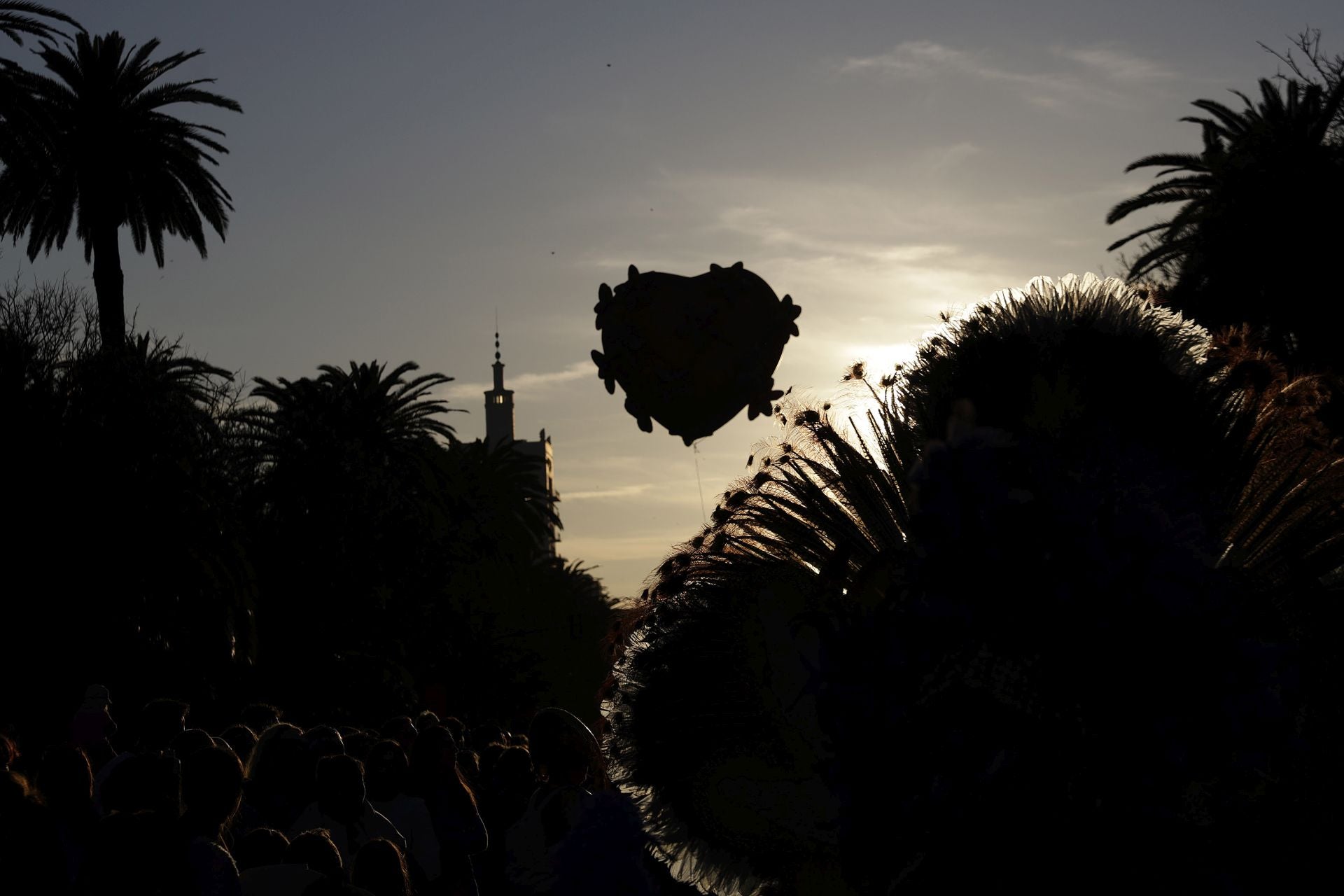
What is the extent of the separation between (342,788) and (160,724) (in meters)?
1.23

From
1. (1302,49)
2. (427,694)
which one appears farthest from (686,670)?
(427,694)

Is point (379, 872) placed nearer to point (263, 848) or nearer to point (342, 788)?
point (263, 848)

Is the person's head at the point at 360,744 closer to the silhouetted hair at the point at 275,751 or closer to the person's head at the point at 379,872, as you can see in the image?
the silhouetted hair at the point at 275,751

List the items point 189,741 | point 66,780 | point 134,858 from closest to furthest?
point 134,858
point 66,780
point 189,741

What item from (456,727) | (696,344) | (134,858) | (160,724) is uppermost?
(696,344)

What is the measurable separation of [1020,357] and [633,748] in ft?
6.09

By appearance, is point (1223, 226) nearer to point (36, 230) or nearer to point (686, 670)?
point (686, 670)

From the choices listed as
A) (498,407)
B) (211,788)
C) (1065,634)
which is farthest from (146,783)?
(498,407)

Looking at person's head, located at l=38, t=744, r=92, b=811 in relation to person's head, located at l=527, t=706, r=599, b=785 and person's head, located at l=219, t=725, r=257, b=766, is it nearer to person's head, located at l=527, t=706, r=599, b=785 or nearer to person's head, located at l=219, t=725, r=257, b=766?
person's head, located at l=219, t=725, r=257, b=766

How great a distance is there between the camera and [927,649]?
3.21 metres

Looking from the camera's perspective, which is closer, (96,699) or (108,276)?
(96,699)

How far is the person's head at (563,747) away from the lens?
557 centimetres

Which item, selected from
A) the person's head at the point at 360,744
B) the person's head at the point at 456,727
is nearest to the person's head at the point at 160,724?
the person's head at the point at 360,744

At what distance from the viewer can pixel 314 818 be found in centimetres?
560
